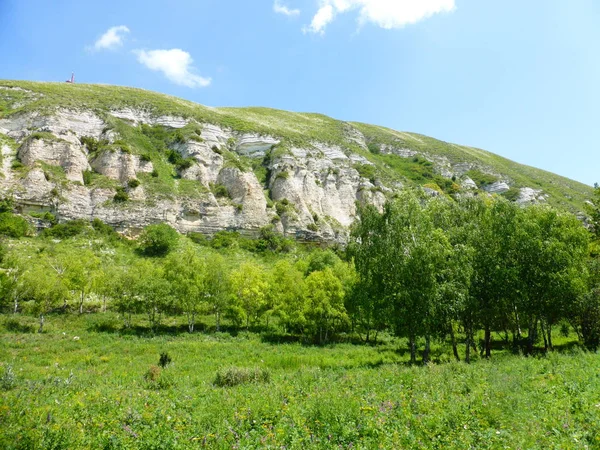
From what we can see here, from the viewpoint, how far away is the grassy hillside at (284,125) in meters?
77.6

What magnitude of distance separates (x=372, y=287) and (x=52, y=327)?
31.9 meters

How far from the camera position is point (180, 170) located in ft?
232

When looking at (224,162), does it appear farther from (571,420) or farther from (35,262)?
(571,420)

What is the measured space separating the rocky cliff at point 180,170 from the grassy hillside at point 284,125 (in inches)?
24.2

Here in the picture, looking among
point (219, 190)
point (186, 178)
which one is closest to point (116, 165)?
point (186, 178)

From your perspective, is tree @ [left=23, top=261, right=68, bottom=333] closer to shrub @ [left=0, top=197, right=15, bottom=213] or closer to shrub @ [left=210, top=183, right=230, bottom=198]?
shrub @ [left=0, top=197, right=15, bottom=213]

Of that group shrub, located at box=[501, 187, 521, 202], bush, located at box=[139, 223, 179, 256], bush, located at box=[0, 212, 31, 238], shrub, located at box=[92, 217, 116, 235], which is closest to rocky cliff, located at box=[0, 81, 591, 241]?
shrub, located at box=[501, 187, 521, 202]

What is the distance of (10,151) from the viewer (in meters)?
58.5

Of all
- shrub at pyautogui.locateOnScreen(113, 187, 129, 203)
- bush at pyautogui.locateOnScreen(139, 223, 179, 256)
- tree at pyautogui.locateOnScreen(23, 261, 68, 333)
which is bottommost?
tree at pyautogui.locateOnScreen(23, 261, 68, 333)

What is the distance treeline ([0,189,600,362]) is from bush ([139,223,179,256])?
16 centimetres

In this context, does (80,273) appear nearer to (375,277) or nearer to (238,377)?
(238,377)

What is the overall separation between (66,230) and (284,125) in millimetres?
80002

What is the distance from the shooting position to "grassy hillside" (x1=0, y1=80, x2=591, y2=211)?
77.6 metres

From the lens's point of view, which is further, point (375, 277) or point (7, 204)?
point (7, 204)
